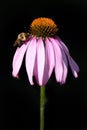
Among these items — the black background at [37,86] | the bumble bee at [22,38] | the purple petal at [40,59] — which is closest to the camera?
the purple petal at [40,59]

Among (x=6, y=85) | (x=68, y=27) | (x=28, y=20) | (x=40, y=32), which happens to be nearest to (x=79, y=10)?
(x=68, y=27)

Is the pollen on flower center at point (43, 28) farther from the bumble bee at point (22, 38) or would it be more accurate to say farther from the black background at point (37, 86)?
the black background at point (37, 86)

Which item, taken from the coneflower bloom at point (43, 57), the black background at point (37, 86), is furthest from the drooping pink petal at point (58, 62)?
the black background at point (37, 86)

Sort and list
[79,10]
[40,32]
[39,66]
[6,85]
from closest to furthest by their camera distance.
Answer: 1. [39,66]
2. [40,32]
3. [6,85]
4. [79,10]

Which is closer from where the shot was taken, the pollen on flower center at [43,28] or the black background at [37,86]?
the pollen on flower center at [43,28]

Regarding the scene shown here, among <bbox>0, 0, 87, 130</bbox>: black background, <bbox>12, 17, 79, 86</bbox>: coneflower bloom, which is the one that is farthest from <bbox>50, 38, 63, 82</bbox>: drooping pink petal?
<bbox>0, 0, 87, 130</bbox>: black background

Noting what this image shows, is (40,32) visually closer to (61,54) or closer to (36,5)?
(61,54)

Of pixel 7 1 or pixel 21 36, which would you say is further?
pixel 7 1
